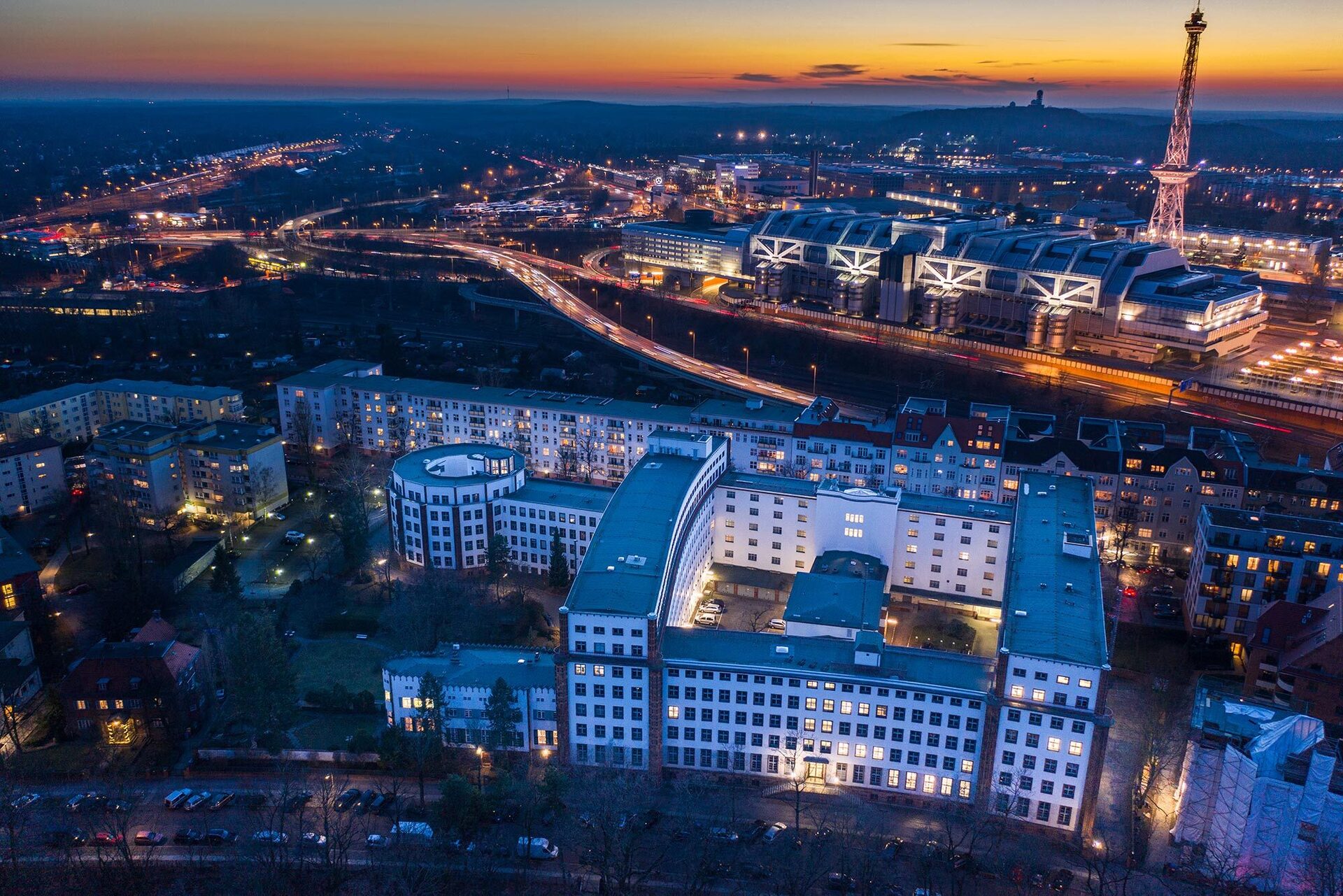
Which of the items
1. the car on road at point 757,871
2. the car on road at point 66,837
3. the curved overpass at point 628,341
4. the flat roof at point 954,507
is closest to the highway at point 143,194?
the curved overpass at point 628,341

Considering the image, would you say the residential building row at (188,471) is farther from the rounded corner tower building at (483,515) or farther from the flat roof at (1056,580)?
the flat roof at (1056,580)

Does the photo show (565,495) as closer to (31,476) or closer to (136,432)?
(136,432)

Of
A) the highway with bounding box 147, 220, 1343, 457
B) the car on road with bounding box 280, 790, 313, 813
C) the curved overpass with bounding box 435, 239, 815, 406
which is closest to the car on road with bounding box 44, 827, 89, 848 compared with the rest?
the car on road with bounding box 280, 790, 313, 813

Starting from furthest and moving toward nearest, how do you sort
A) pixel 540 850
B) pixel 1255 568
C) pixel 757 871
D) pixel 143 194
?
pixel 143 194 < pixel 1255 568 < pixel 540 850 < pixel 757 871

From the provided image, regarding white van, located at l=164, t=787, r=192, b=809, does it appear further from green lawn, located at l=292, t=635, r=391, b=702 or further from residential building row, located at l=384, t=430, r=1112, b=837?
residential building row, located at l=384, t=430, r=1112, b=837

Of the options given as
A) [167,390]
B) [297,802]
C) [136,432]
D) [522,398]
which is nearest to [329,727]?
[297,802]

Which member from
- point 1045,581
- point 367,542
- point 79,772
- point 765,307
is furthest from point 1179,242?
point 79,772

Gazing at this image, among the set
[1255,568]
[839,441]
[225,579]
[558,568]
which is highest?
[839,441]
